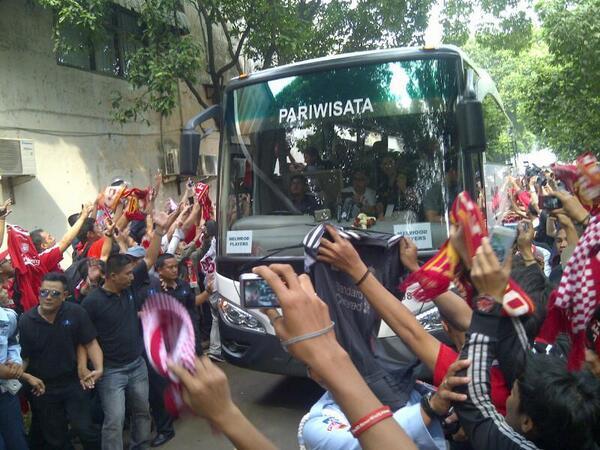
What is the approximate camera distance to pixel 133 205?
5.67 metres

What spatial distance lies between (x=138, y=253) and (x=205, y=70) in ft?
29.0

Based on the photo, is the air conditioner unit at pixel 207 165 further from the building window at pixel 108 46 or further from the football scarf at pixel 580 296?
the football scarf at pixel 580 296

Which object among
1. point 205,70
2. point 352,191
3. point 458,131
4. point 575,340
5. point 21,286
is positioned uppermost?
point 205,70

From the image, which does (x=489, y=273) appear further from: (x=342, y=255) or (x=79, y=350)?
(x=79, y=350)

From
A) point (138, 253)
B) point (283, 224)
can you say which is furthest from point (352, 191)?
point (138, 253)

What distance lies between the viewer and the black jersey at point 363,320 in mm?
2182

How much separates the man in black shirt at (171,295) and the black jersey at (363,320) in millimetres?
2337

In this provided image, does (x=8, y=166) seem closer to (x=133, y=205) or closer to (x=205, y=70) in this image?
(x=133, y=205)

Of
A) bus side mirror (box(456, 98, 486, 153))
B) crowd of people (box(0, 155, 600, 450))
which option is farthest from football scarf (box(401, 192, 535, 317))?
bus side mirror (box(456, 98, 486, 153))

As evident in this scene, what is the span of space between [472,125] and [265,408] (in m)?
3.17

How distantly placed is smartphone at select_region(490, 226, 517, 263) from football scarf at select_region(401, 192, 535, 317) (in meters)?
0.06

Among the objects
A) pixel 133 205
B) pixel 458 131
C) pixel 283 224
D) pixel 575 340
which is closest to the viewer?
pixel 575 340

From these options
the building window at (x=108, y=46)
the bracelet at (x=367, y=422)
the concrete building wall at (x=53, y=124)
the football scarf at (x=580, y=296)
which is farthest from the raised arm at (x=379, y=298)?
the building window at (x=108, y=46)

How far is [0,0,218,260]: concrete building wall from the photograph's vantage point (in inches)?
327
